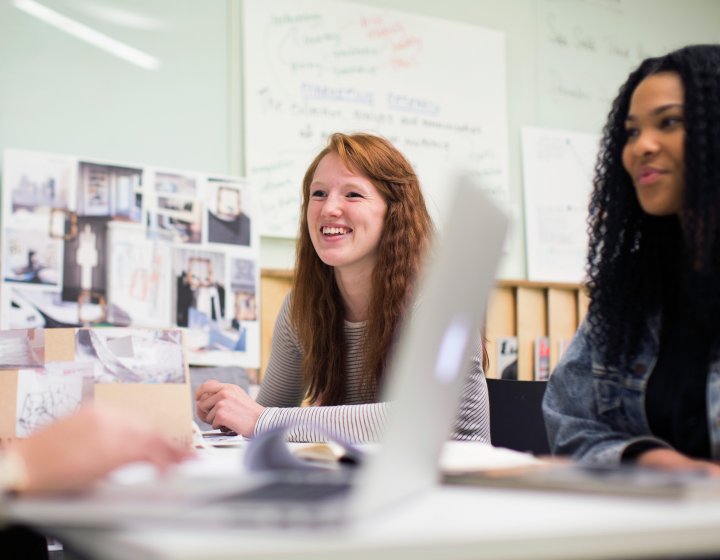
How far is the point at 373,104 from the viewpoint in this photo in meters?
3.04

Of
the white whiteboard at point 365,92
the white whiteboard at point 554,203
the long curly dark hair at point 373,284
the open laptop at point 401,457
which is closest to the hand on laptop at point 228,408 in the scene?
the long curly dark hair at point 373,284

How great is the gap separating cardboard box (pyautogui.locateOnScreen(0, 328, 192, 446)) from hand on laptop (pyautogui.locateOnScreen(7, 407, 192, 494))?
1.23 feet

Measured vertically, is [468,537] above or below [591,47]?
below

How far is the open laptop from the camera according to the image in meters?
0.54

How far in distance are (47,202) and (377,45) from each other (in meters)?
1.34

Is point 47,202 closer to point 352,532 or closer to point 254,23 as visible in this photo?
Answer: point 254,23

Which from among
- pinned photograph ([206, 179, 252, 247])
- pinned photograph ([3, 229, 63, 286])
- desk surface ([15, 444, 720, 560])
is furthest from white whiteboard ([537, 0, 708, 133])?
desk surface ([15, 444, 720, 560])

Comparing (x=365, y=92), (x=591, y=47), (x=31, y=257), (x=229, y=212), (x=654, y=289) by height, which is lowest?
(x=654, y=289)

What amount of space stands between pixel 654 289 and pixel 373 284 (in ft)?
2.57

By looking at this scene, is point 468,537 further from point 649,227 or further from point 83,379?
point 649,227

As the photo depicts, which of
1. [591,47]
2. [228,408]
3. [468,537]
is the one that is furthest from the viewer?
[591,47]

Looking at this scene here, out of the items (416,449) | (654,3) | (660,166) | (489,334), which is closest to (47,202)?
(489,334)

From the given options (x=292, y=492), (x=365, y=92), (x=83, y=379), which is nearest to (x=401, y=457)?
(x=292, y=492)

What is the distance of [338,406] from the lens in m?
1.57
